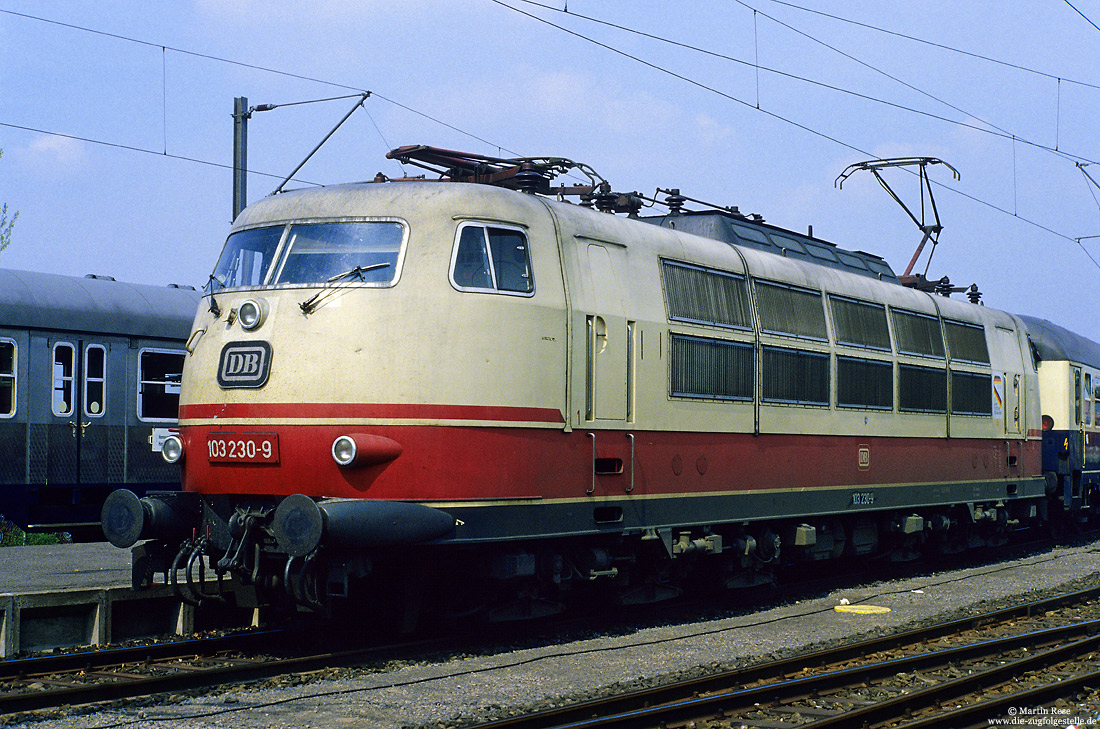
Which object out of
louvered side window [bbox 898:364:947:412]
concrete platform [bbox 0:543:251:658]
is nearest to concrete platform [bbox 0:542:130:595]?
concrete platform [bbox 0:543:251:658]

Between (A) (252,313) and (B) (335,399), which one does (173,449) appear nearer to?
(A) (252,313)

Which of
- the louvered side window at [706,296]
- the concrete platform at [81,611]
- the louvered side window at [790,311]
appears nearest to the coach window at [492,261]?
the louvered side window at [706,296]

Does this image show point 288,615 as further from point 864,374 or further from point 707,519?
point 864,374

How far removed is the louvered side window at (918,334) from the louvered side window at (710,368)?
163 inches

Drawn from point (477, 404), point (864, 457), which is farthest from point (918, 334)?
point (477, 404)

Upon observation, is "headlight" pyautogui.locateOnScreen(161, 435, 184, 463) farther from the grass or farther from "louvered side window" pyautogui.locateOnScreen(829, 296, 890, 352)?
the grass

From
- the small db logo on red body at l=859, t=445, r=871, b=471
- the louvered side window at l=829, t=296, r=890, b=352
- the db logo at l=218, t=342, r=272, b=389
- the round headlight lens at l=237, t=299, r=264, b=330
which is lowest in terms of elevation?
the small db logo on red body at l=859, t=445, r=871, b=471

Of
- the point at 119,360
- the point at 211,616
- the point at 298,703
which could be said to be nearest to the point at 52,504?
the point at 119,360

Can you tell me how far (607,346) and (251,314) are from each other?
305cm

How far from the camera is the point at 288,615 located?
11.3m

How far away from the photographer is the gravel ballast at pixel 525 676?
25.5ft

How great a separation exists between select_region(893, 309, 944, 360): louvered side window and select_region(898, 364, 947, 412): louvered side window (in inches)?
9.9

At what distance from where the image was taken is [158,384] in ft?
62.0

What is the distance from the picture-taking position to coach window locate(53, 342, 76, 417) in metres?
17.6
